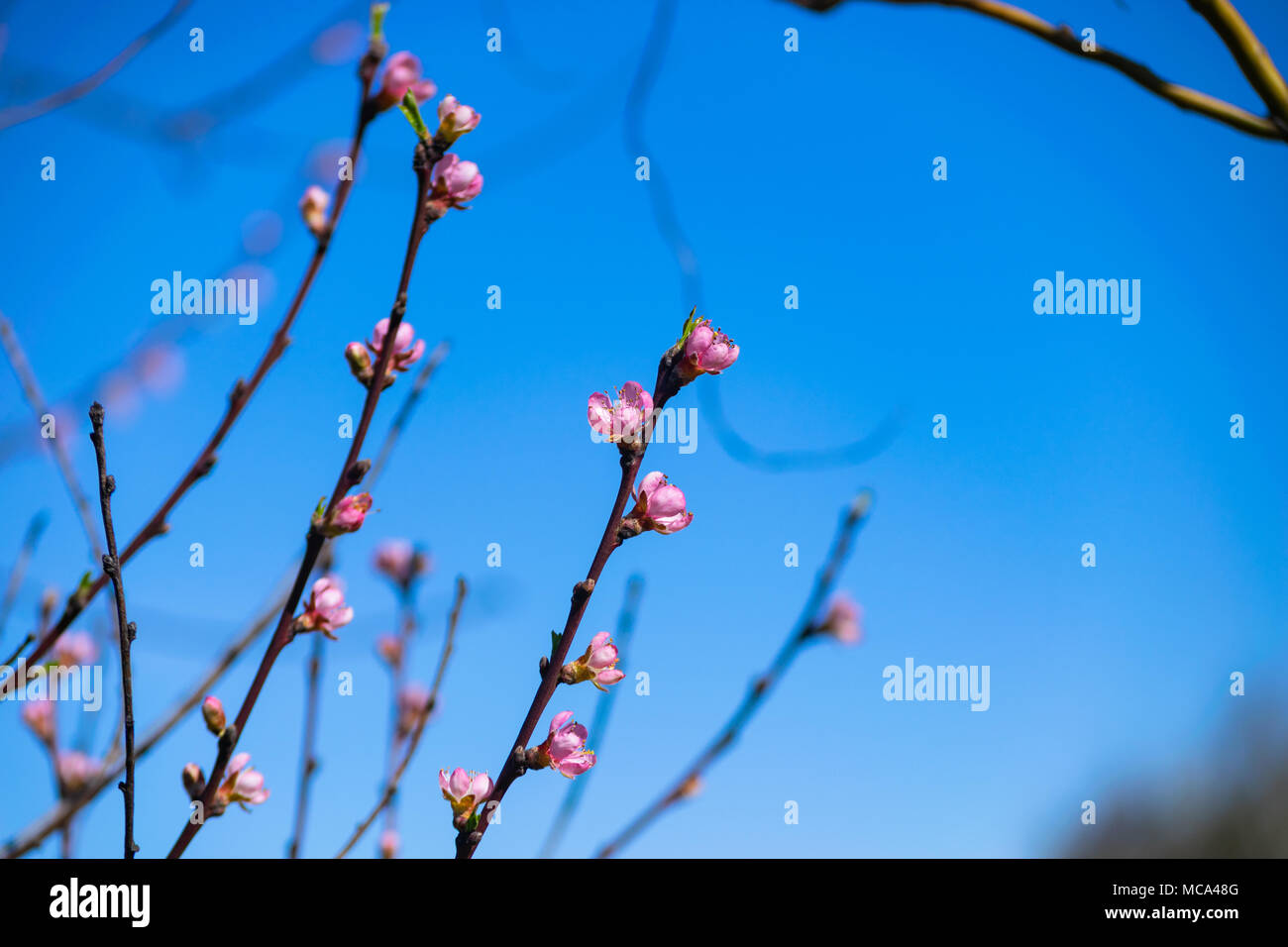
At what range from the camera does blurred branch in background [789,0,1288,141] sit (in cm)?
67

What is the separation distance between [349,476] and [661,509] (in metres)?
0.33

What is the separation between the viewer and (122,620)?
2.65 ft

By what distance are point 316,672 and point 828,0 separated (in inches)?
46.5

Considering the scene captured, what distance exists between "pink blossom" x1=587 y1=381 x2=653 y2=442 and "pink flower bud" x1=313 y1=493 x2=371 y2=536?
0.26 metres

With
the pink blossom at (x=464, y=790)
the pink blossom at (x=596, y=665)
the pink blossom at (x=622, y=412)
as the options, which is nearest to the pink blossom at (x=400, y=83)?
the pink blossom at (x=622, y=412)

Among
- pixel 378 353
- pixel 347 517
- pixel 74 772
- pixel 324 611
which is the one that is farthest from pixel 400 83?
pixel 74 772

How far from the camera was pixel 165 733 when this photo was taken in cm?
103

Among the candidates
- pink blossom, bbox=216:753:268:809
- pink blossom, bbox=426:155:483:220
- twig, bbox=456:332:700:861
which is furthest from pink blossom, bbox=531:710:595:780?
pink blossom, bbox=426:155:483:220

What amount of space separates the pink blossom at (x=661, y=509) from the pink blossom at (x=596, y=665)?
5.2 inches

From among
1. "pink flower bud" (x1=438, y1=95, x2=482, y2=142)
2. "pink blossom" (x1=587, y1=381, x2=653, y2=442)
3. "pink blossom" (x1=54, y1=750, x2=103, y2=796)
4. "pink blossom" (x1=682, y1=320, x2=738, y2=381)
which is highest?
"pink flower bud" (x1=438, y1=95, x2=482, y2=142)

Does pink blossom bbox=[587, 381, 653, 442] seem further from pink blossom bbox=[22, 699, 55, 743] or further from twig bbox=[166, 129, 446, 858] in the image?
pink blossom bbox=[22, 699, 55, 743]

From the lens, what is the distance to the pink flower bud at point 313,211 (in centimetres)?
101
